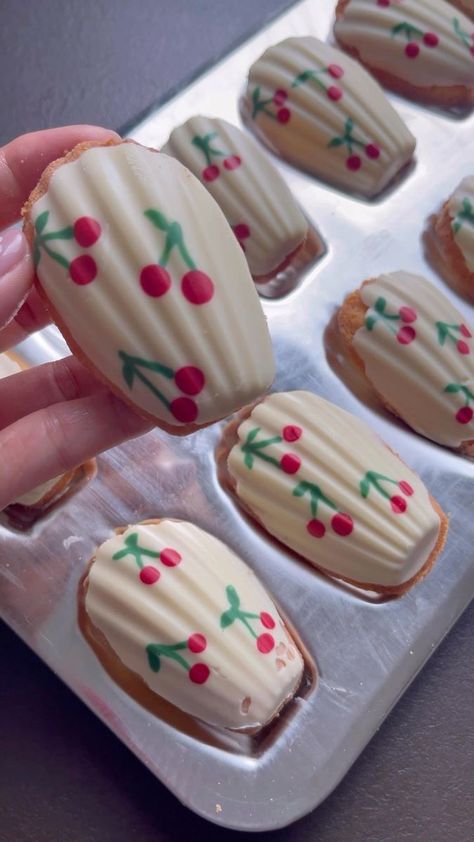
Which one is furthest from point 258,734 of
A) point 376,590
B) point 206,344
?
point 206,344

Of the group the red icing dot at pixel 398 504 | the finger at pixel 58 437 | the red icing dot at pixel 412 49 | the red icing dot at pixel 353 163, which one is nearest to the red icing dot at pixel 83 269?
the finger at pixel 58 437

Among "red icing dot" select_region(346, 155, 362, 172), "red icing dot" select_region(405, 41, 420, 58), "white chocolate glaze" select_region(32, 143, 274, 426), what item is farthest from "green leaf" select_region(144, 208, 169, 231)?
"red icing dot" select_region(405, 41, 420, 58)

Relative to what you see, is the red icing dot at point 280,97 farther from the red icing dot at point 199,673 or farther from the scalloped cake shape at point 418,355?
the red icing dot at point 199,673

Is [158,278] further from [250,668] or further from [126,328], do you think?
[250,668]

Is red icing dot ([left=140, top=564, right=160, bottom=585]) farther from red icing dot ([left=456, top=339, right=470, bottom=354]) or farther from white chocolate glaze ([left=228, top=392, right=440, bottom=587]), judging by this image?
red icing dot ([left=456, top=339, right=470, bottom=354])

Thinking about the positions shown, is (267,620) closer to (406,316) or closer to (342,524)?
(342,524)
